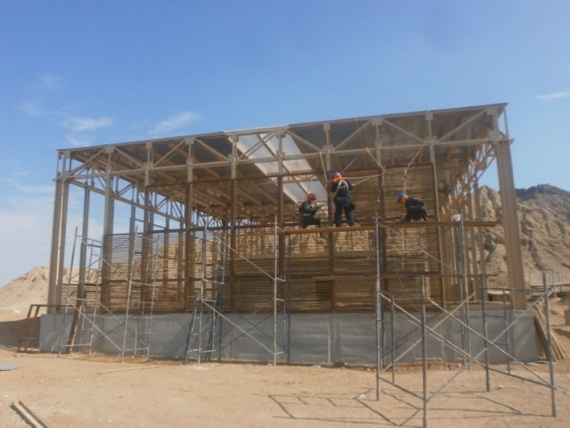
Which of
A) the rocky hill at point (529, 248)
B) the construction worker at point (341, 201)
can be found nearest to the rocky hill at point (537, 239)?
the rocky hill at point (529, 248)

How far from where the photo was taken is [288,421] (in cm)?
812

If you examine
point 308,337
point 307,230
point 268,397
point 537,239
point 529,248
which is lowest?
point 268,397

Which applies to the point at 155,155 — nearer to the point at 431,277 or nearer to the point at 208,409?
the point at 431,277

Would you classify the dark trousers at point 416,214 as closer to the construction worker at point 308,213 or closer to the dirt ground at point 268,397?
the construction worker at point 308,213

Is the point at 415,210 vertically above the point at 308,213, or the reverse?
the point at 308,213

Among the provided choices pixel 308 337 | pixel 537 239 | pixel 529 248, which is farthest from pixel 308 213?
pixel 537 239

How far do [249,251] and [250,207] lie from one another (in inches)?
399

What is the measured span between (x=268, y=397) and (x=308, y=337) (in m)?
6.27

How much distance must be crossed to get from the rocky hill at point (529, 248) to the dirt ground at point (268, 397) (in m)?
31.8

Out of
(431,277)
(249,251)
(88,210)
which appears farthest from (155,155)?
→ (431,277)

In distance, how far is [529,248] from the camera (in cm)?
5038

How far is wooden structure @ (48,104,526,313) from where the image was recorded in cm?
1639

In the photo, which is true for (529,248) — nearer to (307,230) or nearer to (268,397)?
(307,230)

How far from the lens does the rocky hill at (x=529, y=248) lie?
46219 mm
